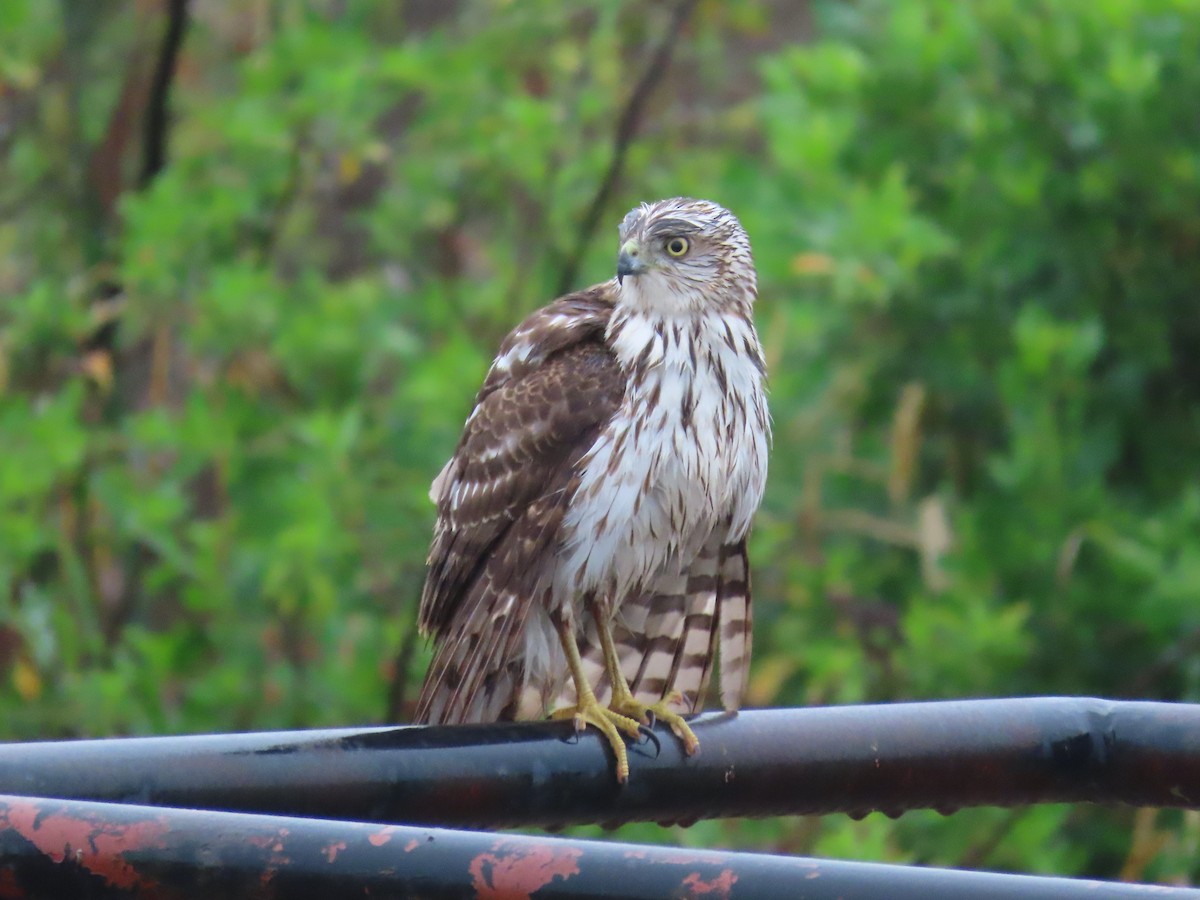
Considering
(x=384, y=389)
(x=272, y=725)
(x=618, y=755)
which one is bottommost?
(x=272, y=725)

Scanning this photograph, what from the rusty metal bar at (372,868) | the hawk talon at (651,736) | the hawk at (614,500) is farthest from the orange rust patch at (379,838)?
the hawk at (614,500)

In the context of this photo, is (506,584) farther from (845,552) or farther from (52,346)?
(52,346)

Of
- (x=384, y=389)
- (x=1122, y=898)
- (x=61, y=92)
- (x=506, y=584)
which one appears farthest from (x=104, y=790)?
(x=61, y=92)

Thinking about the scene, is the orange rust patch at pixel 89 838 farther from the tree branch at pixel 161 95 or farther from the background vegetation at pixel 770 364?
the tree branch at pixel 161 95

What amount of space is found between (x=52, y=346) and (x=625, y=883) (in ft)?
17.7

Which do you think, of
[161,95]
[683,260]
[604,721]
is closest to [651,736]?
[604,721]

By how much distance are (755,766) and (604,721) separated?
700 millimetres

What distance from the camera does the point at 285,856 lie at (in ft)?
5.86

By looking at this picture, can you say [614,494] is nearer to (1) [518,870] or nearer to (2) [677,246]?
(2) [677,246]

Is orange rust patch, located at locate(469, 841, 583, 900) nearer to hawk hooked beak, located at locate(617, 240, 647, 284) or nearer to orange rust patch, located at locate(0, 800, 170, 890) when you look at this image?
orange rust patch, located at locate(0, 800, 170, 890)

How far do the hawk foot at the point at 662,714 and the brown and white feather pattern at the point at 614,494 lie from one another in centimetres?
24

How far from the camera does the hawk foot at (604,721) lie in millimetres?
2909

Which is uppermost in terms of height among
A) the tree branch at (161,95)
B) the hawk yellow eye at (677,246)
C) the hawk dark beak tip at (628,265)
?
the tree branch at (161,95)

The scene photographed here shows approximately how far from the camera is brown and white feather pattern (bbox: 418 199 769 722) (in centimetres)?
381
